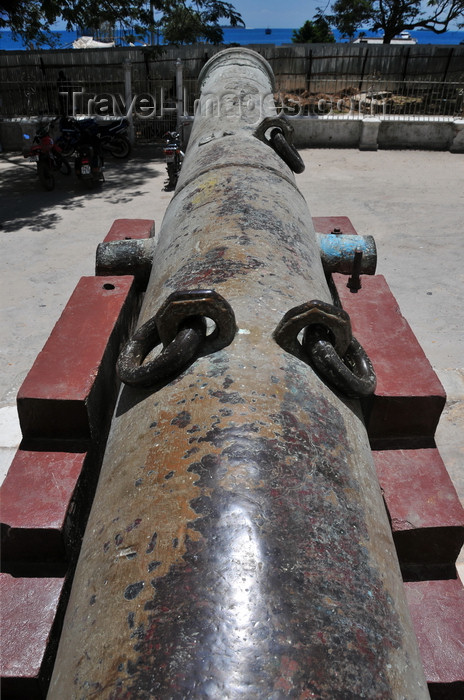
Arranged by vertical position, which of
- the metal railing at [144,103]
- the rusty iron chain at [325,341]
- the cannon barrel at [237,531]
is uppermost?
the rusty iron chain at [325,341]

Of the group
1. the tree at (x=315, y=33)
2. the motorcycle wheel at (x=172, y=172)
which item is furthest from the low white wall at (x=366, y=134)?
the tree at (x=315, y=33)

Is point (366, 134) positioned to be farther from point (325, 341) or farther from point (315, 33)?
point (315, 33)

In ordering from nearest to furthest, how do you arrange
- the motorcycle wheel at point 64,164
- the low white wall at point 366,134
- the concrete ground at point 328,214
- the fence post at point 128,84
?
the concrete ground at point 328,214, the motorcycle wheel at point 64,164, the low white wall at point 366,134, the fence post at point 128,84

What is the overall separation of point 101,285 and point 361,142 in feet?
30.4

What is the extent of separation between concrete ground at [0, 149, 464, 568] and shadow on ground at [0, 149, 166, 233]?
2 cm

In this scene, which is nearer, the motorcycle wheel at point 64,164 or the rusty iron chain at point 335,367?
the rusty iron chain at point 335,367

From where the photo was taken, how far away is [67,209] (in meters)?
7.84

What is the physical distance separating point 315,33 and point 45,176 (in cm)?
2995

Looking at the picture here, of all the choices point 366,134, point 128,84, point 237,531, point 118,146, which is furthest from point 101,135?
point 237,531

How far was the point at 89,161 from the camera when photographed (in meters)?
8.61

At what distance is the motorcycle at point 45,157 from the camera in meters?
8.48

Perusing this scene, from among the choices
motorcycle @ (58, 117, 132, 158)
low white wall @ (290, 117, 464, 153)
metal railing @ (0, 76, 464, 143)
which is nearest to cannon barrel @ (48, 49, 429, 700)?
motorcycle @ (58, 117, 132, 158)

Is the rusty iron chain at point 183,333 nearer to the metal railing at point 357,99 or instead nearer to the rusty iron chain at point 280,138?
the rusty iron chain at point 280,138

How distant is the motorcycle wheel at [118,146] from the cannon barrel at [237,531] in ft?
31.2
